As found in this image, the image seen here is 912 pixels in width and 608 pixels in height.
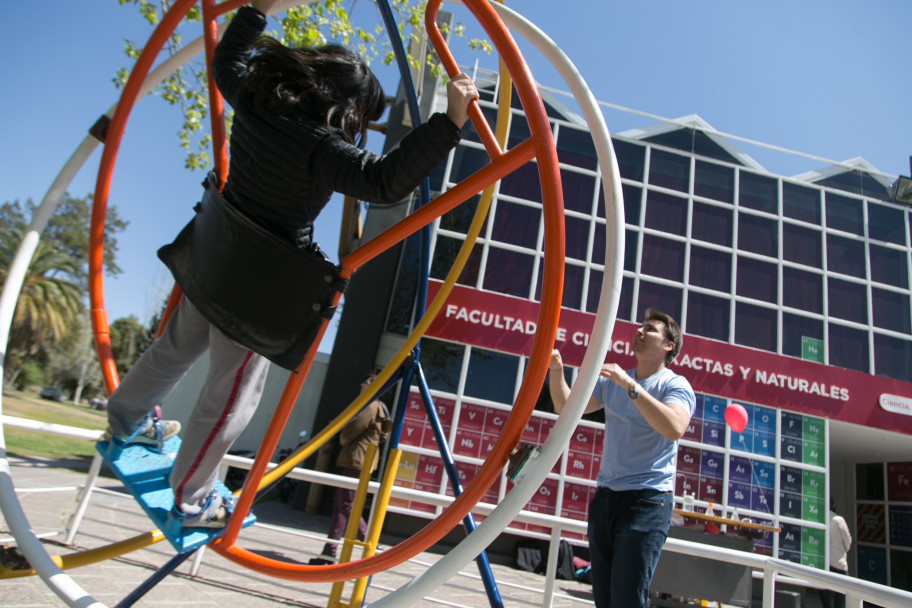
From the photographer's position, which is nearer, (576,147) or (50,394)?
(576,147)

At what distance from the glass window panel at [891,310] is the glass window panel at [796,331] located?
41.3 inches

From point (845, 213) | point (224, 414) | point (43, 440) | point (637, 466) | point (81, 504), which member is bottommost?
point (43, 440)

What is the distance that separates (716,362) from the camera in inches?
314

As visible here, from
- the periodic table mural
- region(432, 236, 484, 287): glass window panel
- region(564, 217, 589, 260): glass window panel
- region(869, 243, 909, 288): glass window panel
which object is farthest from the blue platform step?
region(869, 243, 909, 288): glass window panel

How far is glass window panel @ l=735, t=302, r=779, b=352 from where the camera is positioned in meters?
8.24

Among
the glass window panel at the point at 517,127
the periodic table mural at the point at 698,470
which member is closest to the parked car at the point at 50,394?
the periodic table mural at the point at 698,470

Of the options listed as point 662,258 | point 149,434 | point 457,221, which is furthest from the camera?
point 662,258

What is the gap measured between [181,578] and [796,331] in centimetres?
847

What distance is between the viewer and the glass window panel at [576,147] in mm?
8742

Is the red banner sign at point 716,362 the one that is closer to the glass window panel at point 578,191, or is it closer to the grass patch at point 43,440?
the glass window panel at point 578,191

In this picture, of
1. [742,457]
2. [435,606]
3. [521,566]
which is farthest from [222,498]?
[742,457]

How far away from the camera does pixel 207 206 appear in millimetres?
1614

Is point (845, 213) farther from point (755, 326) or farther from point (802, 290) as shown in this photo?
point (755, 326)

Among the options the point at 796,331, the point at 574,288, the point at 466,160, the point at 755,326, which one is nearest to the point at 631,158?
the point at 574,288
